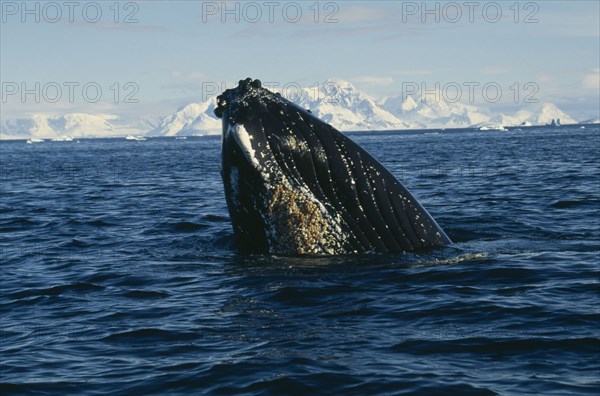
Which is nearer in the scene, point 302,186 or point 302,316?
point 302,316

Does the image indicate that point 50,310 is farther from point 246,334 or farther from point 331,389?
point 331,389

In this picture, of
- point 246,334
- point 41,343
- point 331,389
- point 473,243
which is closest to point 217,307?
point 246,334

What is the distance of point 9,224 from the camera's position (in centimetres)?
1942

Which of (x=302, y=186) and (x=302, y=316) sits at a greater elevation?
(x=302, y=186)

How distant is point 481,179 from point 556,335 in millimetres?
22838

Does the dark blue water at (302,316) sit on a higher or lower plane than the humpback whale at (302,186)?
lower

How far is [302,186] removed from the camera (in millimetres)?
10766

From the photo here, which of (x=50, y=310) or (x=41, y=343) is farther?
(x=50, y=310)

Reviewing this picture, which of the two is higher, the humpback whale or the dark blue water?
the humpback whale

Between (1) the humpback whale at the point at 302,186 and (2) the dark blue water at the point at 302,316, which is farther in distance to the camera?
(1) the humpback whale at the point at 302,186

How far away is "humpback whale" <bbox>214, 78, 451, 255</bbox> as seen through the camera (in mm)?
10453

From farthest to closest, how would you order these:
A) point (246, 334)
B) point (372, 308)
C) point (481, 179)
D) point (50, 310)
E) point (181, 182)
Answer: point (181, 182) → point (481, 179) → point (50, 310) → point (372, 308) → point (246, 334)

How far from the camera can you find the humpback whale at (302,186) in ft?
34.3

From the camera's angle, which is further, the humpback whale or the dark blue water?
the humpback whale
